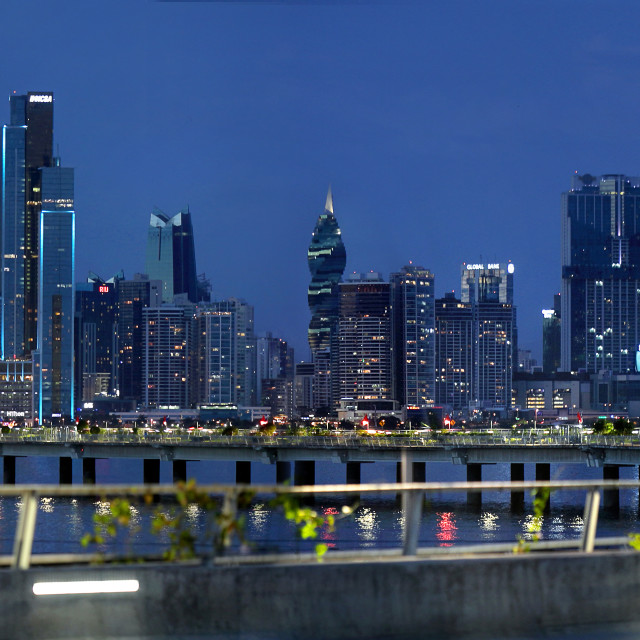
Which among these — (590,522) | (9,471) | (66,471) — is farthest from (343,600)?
(9,471)

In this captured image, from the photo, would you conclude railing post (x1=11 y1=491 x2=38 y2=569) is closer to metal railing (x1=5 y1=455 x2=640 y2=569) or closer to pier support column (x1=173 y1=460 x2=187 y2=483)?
metal railing (x1=5 y1=455 x2=640 y2=569)

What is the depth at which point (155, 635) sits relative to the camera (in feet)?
37.7

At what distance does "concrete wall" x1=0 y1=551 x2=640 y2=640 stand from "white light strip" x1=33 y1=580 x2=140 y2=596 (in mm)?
49

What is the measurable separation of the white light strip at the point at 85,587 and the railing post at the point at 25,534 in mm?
307

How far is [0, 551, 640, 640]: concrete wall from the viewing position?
11367mm

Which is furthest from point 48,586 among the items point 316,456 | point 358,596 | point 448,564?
point 316,456

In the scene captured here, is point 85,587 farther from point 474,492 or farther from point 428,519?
point 474,492

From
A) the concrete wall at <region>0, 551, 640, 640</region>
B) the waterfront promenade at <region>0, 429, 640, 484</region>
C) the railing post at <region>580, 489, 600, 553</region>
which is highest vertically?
the railing post at <region>580, 489, 600, 553</region>

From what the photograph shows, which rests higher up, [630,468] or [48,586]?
[48,586]

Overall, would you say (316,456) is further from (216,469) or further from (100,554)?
(100,554)

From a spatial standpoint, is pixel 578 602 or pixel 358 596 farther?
pixel 578 602

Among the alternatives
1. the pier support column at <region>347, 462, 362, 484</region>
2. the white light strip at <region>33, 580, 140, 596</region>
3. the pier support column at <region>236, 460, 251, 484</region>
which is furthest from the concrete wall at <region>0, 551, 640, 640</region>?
the pier support column at <region>236, 460, 251, 484</region>

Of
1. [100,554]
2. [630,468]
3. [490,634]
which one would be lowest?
[630,468]

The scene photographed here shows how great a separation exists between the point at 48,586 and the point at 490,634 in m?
4.40
